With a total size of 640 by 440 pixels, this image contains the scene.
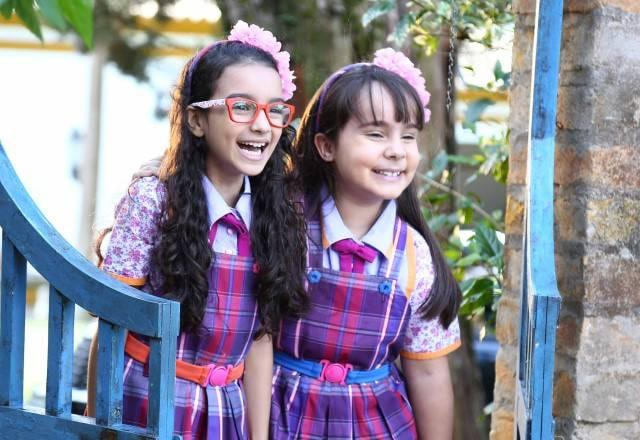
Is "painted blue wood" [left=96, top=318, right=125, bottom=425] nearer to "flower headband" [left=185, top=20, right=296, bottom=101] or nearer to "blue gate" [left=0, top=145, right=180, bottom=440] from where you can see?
"blue gate" [left=0, top=145, right=180, bottom=440]

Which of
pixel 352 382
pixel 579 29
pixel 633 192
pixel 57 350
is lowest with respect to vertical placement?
pixel 352 382

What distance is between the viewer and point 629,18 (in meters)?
2.50

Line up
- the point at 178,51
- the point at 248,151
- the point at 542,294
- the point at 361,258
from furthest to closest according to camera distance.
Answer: the point at 178,51, the point at 361,258, the point at 248,151, the point at 542,294

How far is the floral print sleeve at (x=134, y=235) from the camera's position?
7.30ft

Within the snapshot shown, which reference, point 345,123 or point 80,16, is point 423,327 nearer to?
point 345,123

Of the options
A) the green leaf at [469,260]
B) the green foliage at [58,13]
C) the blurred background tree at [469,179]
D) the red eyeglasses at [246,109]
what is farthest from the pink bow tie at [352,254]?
the green leaf at [469,260]

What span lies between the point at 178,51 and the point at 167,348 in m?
4.77

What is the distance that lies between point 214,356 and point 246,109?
51 cm

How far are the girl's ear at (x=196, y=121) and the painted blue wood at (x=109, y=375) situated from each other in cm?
66

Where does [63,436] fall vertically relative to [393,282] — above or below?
below

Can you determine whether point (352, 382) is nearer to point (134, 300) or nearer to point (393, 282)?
point (393, 282)

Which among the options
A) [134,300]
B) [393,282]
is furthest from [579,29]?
[134,300]

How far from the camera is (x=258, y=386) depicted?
2.40 m

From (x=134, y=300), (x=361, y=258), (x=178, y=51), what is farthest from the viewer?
(x=178, y=51)
